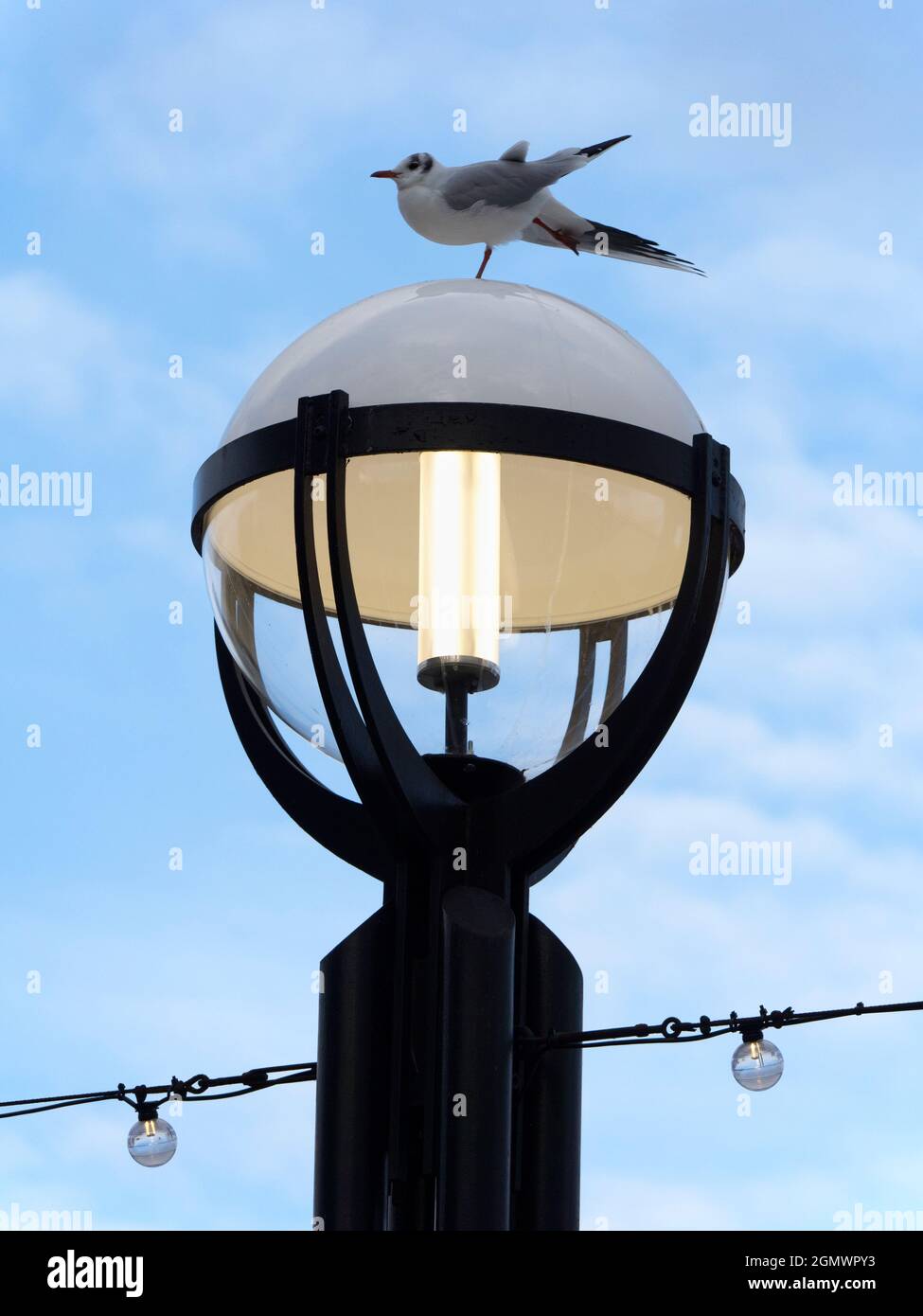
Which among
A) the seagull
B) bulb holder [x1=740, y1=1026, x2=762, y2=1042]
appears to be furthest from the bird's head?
bulb holder [x1=740, y1=1026, x2=762, y2=1042]

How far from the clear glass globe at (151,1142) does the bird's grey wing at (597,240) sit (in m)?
2.41

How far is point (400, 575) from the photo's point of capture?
16.1 feet

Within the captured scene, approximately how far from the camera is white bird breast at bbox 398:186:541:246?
5414 mm

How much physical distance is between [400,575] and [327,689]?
406 mm

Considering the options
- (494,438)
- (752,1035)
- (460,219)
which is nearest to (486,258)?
(460,219)

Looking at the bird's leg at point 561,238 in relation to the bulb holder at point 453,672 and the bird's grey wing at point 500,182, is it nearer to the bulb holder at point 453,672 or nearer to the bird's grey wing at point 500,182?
the bird's grey wing at point 500,182

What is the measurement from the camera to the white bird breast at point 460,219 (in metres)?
5.41

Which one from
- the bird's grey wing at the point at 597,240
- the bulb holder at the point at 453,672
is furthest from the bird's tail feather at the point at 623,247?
the bulb holder at the point at 453,672

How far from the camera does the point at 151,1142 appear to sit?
4961 mm

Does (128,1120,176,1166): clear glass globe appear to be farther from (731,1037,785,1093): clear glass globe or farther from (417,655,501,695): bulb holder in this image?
(731,1037,785,1093): clear glass globe

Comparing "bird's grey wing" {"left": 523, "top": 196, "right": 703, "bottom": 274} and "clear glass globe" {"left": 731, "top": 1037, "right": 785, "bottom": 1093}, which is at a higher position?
"bird's grey wing" {"left": 523, "top": 196, "right": 703, "bottom": 274}
